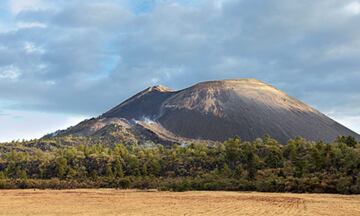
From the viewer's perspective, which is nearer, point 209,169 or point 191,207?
point 191,207

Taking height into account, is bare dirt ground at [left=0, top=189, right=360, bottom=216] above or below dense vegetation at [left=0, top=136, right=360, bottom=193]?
below

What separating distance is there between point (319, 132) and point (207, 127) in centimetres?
4176

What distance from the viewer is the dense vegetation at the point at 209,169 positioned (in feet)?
224

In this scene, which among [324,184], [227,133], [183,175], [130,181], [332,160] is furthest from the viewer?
[227,133]

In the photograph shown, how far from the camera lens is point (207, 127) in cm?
19438

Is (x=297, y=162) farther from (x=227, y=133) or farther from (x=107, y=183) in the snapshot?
(x=227, y=133)

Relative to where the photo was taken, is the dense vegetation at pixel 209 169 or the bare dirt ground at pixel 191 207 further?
the dense vegetation at pixel 209 169

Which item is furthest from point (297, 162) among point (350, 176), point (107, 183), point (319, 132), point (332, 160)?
point (319, 132)

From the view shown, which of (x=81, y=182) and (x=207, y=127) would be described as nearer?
(x=81, y=182)

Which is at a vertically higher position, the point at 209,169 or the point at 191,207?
the point at 209,169

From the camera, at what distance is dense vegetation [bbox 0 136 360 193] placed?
224 ft

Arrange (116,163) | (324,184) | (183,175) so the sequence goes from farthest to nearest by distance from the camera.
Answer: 1. (116,163)
2. (183,175)
3. (324,184)

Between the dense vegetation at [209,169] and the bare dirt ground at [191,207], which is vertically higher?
the dense vegetation at [209,169]

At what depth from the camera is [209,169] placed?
94812 millimetres
